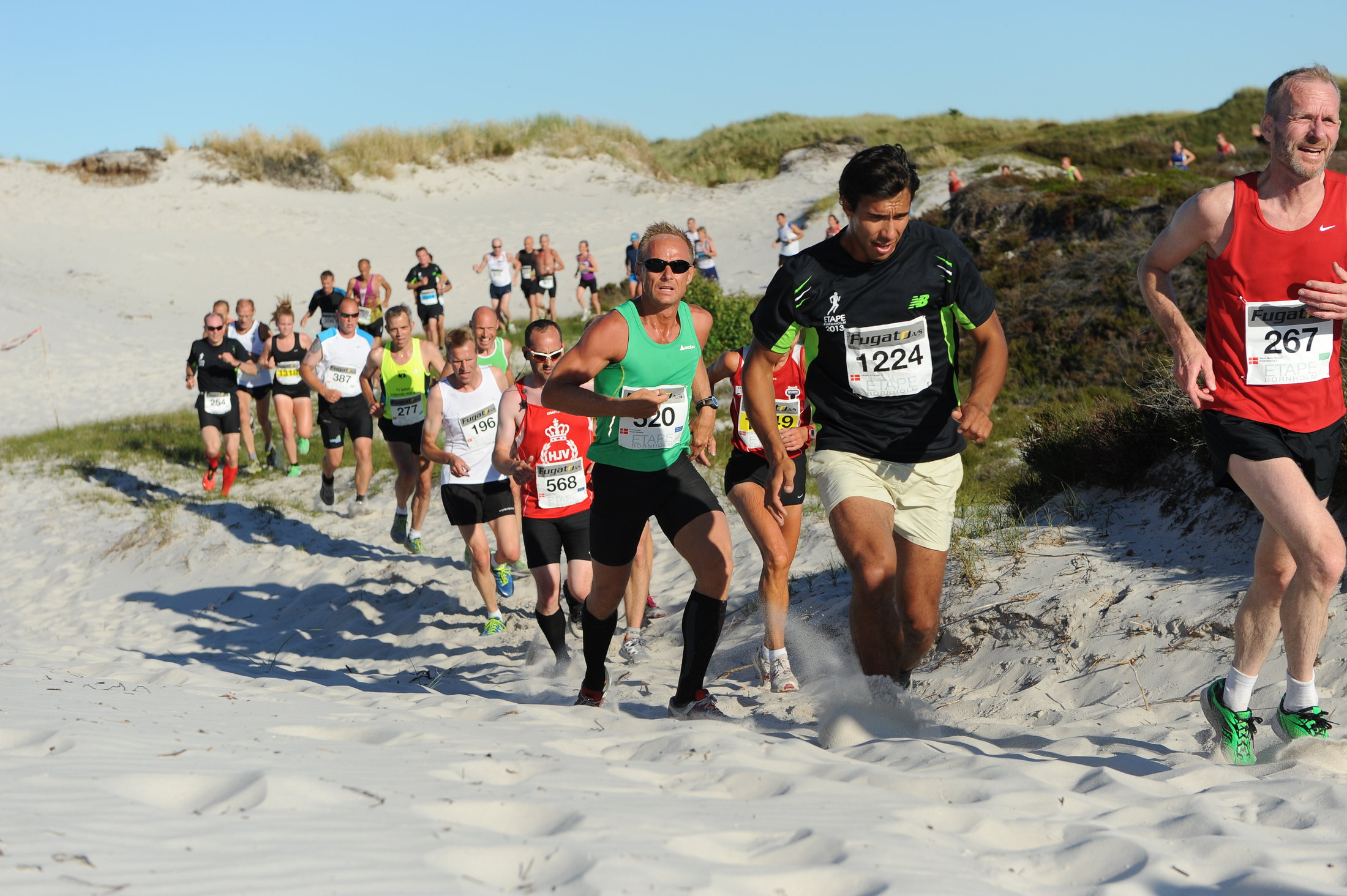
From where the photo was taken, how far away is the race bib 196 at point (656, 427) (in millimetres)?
4891

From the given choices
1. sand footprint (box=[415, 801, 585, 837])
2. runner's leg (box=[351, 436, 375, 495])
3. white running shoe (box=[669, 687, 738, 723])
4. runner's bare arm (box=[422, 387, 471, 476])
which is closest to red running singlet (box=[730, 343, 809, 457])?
white running shoe (box=[669, 687, 738, 723])

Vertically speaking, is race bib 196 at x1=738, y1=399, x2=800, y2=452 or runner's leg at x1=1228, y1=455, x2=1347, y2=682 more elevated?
race bib 196 at x1=738, y1=399, x2=800, y2=452

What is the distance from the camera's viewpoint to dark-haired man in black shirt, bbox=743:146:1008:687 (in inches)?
165

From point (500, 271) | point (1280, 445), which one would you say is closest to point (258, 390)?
point (500, 271)

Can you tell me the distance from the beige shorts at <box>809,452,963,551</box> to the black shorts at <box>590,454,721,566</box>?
28.9 inches

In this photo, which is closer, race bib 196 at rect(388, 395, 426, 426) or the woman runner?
race bib 196 at rect(388, 395, 426, 426)

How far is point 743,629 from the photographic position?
294 inches

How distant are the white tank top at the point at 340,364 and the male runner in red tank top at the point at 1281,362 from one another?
8711mm

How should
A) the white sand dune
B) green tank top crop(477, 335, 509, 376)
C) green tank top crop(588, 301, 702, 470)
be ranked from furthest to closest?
green tank top crop(477, 335, 509, 376)
green tank top crop(588, 301, 702, 470)
the white sand dune

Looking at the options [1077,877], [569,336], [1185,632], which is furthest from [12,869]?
[569,336]

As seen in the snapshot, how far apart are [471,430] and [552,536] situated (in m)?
1.58

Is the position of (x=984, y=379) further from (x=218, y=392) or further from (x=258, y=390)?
(x=258, y=390)

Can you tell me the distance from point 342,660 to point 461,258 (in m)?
27.2

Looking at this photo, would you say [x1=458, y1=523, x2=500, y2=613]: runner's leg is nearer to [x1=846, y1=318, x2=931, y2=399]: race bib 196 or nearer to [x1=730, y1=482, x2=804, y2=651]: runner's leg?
[x1=730, y1=482, x2=804, y2=651]: runner's leg
